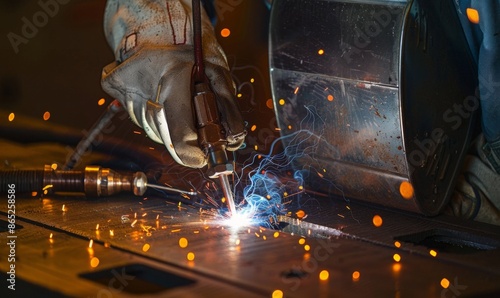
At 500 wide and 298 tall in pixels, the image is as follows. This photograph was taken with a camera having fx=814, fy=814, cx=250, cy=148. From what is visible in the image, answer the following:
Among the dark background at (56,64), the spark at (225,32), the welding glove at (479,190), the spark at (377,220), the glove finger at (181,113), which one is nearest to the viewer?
the glove finger at (181,113)

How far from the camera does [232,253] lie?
1.50 m

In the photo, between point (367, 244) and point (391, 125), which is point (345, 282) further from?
point (391, 125)

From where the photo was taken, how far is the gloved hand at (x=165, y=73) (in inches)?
66.1

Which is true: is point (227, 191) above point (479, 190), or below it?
above

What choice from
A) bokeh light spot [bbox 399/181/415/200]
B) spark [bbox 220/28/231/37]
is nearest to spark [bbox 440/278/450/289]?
bokeh light spot [bbox 399/181/415/200]

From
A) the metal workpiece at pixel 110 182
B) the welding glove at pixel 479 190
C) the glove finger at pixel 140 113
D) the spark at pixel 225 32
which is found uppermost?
the spark at pixel 225 32

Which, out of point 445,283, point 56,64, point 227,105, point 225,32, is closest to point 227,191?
point 227,105

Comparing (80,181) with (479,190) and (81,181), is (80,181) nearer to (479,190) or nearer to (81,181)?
(81,181)

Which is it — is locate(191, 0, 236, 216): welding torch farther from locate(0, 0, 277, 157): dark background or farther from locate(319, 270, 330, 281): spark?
locate(0, 0, 277, 157): dark background

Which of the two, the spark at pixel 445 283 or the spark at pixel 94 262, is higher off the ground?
the spark at pixel 94 262

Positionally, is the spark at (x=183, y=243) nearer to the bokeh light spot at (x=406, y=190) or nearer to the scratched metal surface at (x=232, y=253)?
the scratched metal surface at (x=232, y=253)

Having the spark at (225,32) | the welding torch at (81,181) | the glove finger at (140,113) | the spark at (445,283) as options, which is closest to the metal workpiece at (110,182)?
the welding torch at (81,181)

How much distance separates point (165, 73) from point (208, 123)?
0.21 m

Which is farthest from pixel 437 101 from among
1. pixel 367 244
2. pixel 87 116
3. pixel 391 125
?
pixel 87 116
